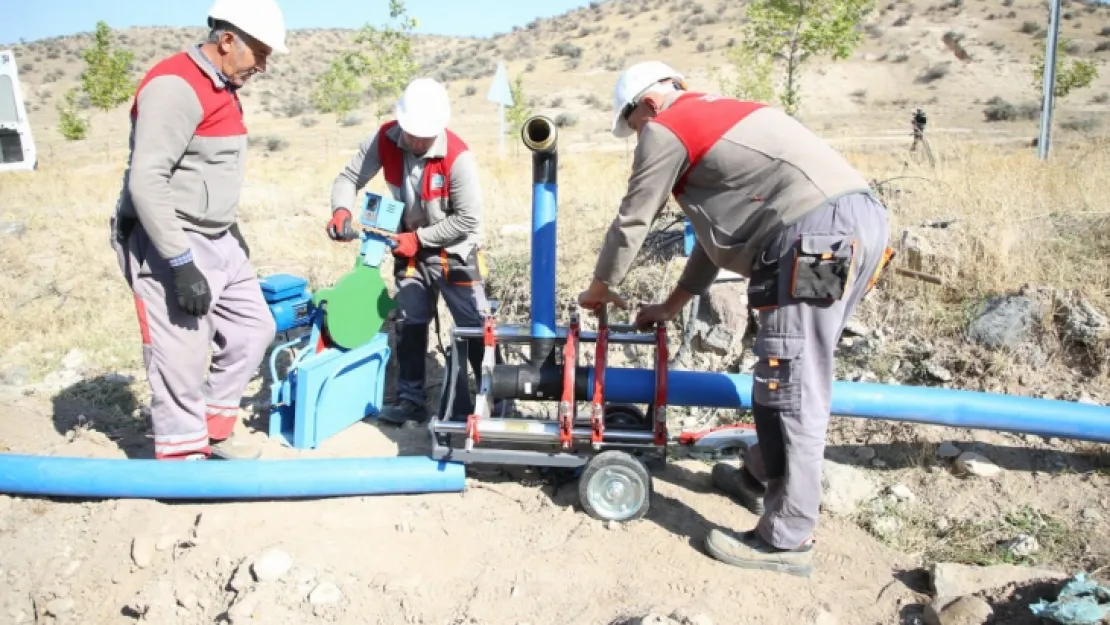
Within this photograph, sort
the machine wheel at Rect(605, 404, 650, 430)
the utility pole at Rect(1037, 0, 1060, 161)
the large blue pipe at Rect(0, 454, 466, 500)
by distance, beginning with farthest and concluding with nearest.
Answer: the utility pole at Rect(1037, 0, 1060, 161), the machine wheel at Rect(605, 404, 650, 430), the large blue pipe at Rect(0, 454, 466, 500)

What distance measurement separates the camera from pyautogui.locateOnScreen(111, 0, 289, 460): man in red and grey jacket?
3.31m

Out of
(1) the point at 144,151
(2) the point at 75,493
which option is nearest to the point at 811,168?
(1) the point at 144,151

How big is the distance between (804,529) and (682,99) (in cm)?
168

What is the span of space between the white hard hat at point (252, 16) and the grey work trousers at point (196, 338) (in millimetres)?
924

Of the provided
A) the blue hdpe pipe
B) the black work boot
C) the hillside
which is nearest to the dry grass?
the blue hdpe pipe

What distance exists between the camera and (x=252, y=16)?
3432mm

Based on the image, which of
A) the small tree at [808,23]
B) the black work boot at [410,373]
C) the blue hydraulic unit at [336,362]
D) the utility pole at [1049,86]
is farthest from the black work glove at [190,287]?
the small tree at [808,23]

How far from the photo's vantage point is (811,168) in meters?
2.86

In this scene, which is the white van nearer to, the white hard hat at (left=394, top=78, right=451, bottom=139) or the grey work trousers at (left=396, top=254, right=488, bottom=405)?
the grey work trousers at (left=396, top=254, right=488, bottom=405)

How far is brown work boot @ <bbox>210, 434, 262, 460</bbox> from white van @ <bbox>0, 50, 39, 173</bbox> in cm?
1544

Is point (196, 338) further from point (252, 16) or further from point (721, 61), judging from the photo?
point (721, 61)

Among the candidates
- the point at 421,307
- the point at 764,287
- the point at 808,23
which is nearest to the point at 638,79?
the point at 764,287

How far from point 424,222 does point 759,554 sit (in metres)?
2.42

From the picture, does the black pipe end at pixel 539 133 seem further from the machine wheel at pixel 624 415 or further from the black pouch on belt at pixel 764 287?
the machine wheel at pixel 624 415
